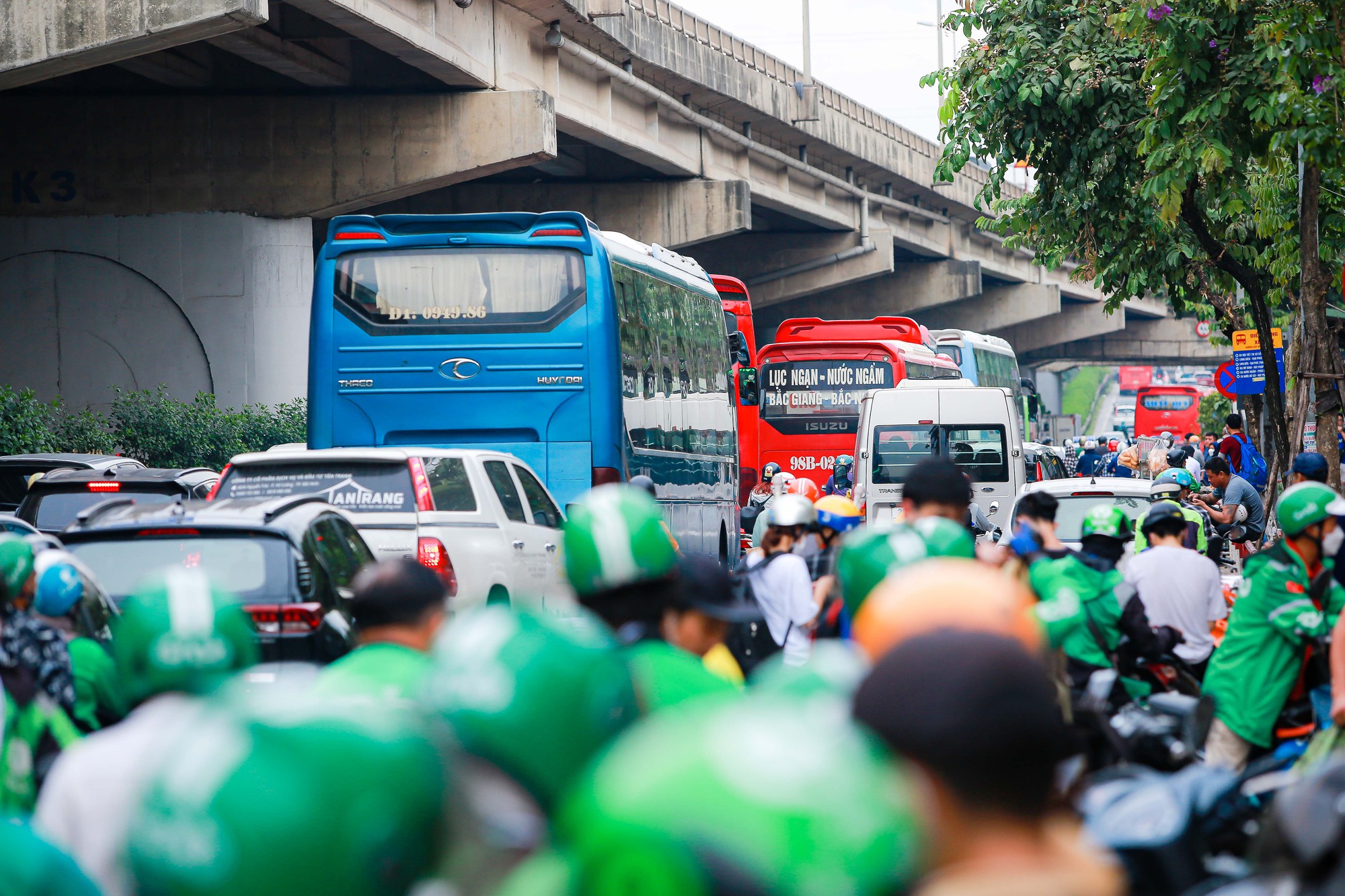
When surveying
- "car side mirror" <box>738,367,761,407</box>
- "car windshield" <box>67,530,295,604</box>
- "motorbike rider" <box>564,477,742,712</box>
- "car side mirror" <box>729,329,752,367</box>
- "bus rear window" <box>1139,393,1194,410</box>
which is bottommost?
"car windshield" <box>67,530,295,604</box>

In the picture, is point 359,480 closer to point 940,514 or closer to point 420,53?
point 940,514

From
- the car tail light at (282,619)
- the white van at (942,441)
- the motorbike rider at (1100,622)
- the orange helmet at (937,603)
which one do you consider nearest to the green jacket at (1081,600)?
the motorbike rider at (1100,622)

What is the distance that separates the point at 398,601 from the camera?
363 cm

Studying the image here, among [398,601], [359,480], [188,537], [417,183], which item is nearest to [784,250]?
[417,183]

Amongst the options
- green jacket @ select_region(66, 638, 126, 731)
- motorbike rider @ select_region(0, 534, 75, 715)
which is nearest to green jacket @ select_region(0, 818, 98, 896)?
motorbike rider @ select_region(0, 534, 75, 715)

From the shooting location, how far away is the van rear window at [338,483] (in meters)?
9.63

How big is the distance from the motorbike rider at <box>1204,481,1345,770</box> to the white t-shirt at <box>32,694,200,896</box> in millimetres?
4012

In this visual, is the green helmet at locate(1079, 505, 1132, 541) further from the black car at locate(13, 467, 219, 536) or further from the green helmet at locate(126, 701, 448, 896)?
the black car at locate(13, 467, 219, 536)

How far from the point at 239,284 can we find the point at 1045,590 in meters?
21.2

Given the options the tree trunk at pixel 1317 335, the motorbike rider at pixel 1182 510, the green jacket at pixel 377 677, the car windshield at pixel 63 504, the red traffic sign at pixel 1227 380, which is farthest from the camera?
the red traffic sign at pixel 1227 380

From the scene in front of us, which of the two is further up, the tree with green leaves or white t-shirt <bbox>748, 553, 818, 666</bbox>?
the tree with green leaves

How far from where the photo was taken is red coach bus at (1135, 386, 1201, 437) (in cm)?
6588

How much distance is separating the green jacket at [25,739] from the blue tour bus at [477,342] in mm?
9338

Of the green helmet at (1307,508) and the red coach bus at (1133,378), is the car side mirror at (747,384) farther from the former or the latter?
the red coach bus at (1133,378)
